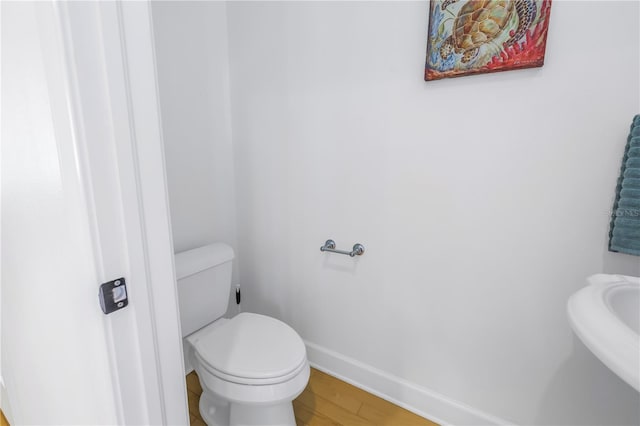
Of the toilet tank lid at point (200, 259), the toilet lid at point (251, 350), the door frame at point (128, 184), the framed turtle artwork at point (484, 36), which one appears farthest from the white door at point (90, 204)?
the framed turtle artwork at point (484, 36)

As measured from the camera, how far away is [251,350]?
1.17 metres

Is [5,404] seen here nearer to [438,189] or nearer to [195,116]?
[195,116]

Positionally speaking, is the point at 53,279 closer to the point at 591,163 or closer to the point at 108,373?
the point at 108,373

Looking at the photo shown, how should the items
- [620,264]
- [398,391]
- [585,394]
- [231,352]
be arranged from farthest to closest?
[398,391], [231,352], [585,394], [620,264]

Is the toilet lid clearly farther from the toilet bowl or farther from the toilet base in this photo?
the toilet base

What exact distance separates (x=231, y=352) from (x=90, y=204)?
87 centimetres

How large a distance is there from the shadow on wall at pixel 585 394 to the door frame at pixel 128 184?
1.26 metres

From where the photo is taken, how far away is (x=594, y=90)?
908 millimetres

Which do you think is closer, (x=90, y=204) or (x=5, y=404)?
(x=90, y=204)

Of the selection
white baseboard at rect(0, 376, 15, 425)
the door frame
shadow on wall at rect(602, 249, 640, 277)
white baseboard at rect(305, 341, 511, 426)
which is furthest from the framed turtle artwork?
white baseboard at rect(0, 376, 15, 425)

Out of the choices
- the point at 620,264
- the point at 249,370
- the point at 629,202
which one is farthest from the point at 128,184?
the point at 620,264

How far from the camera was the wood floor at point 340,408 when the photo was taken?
4.42ft

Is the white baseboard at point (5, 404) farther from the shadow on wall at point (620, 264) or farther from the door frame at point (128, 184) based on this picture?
the shadow on wall at point (620, 264)

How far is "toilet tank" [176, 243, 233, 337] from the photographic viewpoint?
1299mm
